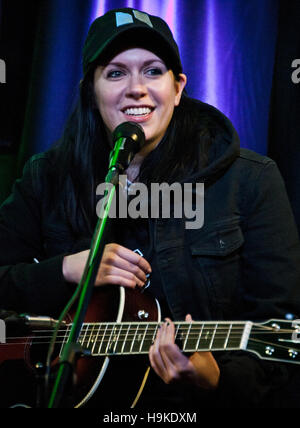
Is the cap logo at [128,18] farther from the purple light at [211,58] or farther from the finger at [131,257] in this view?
the finger at [131,257]

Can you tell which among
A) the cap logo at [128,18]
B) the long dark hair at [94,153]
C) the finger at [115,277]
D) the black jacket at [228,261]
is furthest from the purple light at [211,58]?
the finger at [115,277]

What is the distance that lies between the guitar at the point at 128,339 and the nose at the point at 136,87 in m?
0.64

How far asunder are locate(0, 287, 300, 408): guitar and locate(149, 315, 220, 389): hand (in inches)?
1.8

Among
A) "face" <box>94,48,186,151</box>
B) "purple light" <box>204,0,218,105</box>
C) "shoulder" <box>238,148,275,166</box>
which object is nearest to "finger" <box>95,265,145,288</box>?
"face" <box>94,48,186,151</box>

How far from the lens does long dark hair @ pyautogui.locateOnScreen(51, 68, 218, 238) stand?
1874 mm

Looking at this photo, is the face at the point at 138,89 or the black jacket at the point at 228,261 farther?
the face at the point at 138,89

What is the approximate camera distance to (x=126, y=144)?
131 cm

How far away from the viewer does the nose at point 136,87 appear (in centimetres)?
173

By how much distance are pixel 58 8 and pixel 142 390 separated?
164 centimetres

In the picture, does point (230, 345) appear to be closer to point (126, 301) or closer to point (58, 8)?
point (126, 301)

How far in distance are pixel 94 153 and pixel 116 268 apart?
586mm

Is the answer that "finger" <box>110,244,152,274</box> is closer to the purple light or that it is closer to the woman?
the woman

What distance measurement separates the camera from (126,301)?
5.06ft
